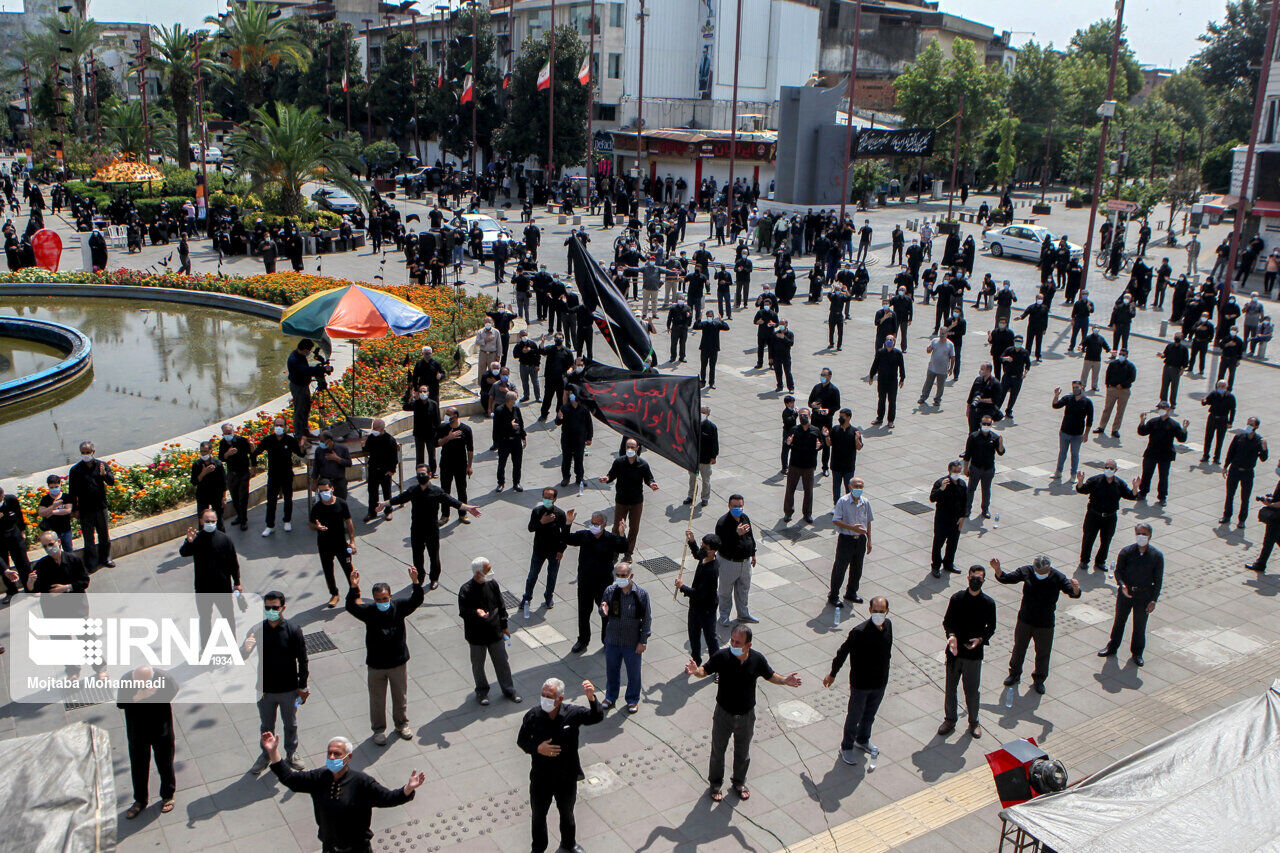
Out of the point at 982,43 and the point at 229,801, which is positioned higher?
the point at 982,43

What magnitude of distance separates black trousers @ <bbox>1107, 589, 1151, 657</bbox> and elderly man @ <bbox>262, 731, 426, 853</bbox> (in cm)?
716

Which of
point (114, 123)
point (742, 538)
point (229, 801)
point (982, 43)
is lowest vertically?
point (229, 801)

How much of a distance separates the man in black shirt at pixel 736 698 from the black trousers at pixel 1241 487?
8937 millimetres

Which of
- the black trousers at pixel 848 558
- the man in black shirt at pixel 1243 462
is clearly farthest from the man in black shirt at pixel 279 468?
the man in black shirt at pixel 1243 462

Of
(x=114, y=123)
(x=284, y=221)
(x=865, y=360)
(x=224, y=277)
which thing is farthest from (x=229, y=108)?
(x=865, y=360)

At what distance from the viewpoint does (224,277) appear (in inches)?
1099

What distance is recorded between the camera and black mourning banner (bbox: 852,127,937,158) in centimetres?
4584

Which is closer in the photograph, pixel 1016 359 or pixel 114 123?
pixel 1016 359

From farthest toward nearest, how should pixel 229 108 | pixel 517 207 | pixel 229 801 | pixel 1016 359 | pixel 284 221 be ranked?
1. pixel 229 108
2. pixel 517 207
3. pixel 284 221
4. pixel 1016 359
5. pixel 229 801

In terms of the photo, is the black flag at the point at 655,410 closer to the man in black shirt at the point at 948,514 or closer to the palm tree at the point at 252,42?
the man in black shirt at the point at 948,514

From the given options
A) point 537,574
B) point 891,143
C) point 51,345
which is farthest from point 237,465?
point 891,143

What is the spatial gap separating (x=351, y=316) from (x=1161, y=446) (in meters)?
11.0

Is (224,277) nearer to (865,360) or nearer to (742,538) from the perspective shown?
(865,360)

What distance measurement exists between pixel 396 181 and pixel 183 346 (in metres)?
38.8
